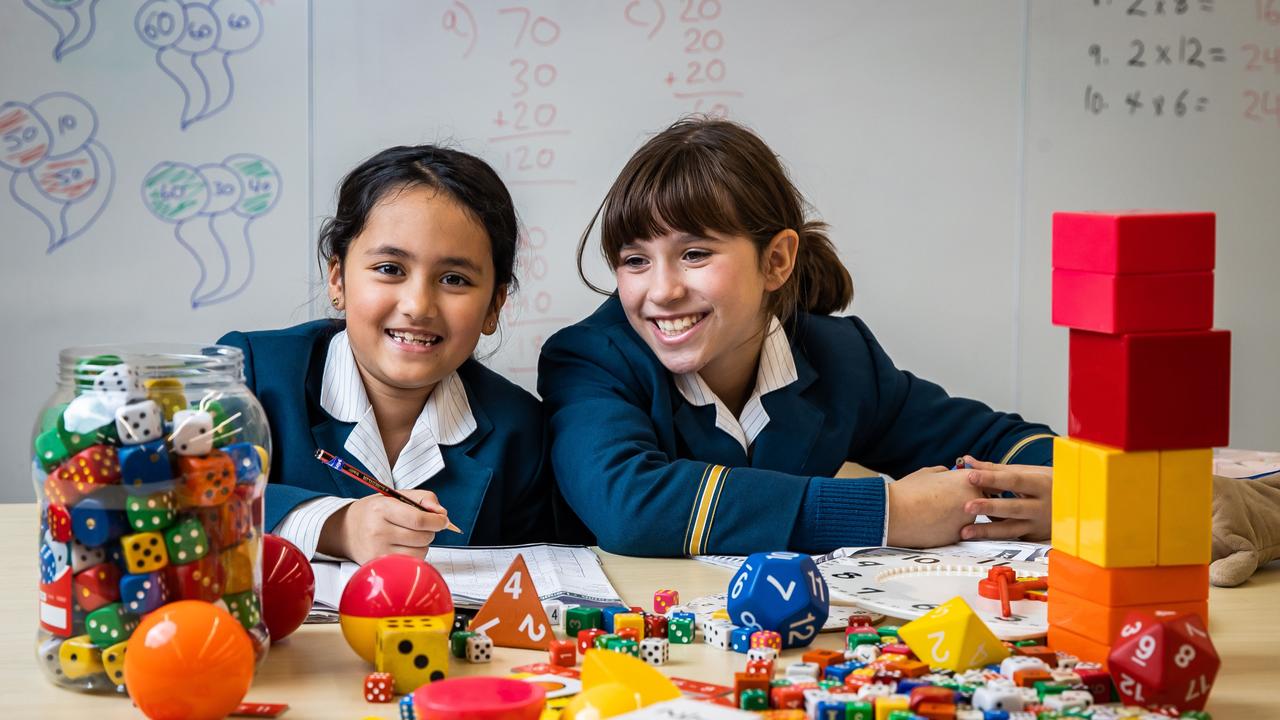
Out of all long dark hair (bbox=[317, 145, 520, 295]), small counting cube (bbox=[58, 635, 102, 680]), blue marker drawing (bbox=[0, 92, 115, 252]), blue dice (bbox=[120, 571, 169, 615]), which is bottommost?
small counting cube (bbox=[58, 635, 102, 680])

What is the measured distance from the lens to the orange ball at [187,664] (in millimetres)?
682

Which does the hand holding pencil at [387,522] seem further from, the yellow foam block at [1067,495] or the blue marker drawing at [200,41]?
the blue marker drawing at [200,41]

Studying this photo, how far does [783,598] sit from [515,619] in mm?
187

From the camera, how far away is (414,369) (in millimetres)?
1356

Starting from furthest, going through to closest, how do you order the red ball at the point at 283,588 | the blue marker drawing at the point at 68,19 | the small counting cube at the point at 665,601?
the blue marker drawing at the point at 68,19, the small counting cube at the point at 665,601, the red ball at the point at 283,588

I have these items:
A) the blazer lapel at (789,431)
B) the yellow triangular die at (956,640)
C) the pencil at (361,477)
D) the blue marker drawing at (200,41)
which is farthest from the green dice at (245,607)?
the blue marker drawing at (200,41)

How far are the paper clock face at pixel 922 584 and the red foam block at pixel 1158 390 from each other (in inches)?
6.7

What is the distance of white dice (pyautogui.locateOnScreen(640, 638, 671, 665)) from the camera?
2.72 feet

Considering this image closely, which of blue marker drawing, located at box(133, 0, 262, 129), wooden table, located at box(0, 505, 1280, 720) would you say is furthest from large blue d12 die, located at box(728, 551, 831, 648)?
blue marker drawing, located at box(133, 0, 262, 129)

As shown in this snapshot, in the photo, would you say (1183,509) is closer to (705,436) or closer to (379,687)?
(379,687)

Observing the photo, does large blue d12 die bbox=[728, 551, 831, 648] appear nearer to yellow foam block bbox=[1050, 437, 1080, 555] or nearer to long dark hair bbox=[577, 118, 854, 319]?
yellow foam block bbox=[1050, 437, 1080, 555]

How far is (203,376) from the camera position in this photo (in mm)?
Answer: 778

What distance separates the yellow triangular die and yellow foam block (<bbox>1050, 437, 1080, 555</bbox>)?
88 mm

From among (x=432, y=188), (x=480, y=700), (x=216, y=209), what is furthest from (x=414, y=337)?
(x=216, y=209)
